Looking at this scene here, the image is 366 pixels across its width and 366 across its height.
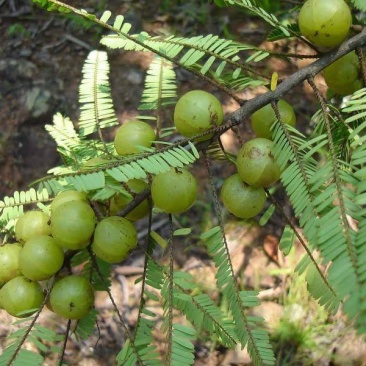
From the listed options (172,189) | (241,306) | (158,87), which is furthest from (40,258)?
(158,87)

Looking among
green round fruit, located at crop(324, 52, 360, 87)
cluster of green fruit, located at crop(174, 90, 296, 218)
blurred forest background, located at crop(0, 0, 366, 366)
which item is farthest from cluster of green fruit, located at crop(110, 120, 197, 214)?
blurred forest background, located at crop(0, 0, 366, 366)

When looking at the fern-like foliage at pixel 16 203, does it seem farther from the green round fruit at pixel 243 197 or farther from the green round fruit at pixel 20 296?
the green round fruit at pixel 243 197

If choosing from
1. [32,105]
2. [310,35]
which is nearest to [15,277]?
[310,35]

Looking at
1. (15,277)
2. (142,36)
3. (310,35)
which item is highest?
(310,35)

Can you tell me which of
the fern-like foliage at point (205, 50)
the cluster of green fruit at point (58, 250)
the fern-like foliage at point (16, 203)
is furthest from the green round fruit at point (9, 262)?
the fern-like foliage at point (205, 50)

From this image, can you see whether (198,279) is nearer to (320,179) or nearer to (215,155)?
(215,155)

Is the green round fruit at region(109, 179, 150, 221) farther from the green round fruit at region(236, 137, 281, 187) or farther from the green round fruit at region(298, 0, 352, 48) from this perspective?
the green round fruit at region(298, 0, 352, 48)
